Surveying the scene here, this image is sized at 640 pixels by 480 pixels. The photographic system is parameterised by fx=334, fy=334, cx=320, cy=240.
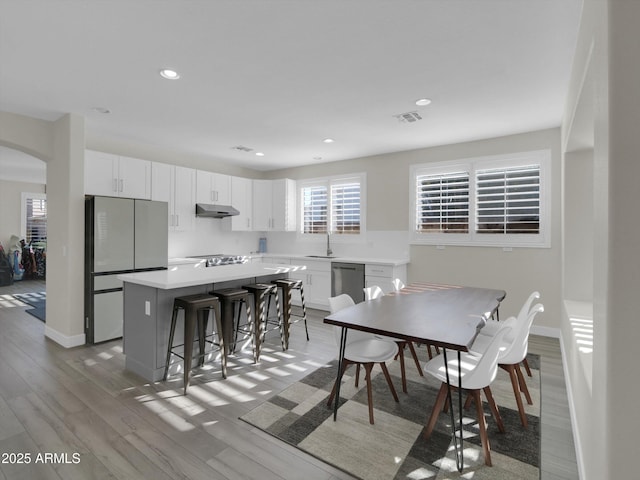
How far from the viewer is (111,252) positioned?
4.11m

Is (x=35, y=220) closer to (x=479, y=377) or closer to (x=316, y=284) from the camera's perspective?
(x=316, y=284)

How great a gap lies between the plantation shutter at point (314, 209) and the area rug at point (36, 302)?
4.38 metres

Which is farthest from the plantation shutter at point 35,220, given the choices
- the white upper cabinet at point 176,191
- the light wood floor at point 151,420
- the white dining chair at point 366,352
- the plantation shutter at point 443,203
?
the white dining chair at point 366,352

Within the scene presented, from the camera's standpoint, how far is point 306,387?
2963mm

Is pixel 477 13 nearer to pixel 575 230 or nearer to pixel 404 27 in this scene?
pixel 404 27

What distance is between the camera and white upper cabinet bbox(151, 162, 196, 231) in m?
5.11

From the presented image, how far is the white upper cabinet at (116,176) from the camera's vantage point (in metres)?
4.29

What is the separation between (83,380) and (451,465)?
313 centimetres

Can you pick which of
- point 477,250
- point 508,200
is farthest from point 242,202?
point 508,200

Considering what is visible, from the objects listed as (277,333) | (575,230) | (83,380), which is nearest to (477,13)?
(575,230)

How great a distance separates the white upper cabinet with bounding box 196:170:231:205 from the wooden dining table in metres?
3.94

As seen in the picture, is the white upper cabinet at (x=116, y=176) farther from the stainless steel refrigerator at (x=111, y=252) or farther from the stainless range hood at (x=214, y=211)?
the stainless range hood at (x=214, y=211)

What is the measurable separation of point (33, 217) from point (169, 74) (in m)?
9.65

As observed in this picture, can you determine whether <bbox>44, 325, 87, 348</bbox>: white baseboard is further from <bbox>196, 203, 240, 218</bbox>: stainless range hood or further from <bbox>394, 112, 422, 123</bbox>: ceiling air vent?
<bbox>394, 112, 422, 123</bbox>: ceiling air vent
